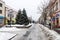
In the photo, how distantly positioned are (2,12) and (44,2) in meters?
25.2

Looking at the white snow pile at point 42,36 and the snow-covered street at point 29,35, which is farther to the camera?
the white snow pile at point 42,36

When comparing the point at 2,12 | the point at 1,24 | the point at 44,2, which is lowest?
the point at 1,24

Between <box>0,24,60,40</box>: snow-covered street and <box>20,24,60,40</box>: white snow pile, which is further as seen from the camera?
<box>20,24,60,40</box>: white snow pile

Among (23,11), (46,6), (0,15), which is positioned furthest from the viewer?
(23,11)

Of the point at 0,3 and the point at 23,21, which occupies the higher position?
the point at 0,3

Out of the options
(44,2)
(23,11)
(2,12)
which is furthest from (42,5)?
(2,12)

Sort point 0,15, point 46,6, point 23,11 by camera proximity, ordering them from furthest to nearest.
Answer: point 23,11 → point 46,6 → point 0,15

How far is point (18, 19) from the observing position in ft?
265

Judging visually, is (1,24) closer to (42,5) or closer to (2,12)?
(2,12)

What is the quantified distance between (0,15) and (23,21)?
65.1 feet

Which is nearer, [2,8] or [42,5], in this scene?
[2,8]

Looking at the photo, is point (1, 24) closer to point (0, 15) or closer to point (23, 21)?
point (0, 15)

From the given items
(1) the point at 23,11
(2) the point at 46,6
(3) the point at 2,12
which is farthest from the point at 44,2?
(3) the point at 2,12

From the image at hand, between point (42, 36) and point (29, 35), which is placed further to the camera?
point (29, 35)
